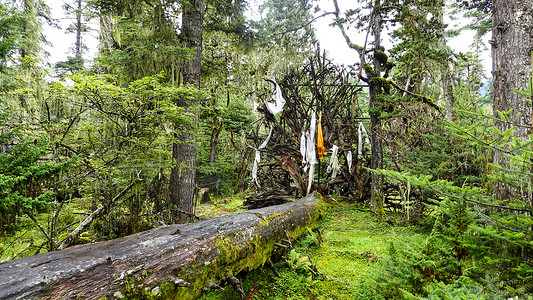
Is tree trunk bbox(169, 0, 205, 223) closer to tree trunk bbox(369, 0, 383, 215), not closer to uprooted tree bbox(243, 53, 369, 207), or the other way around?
uprooted tree bbox(243, 53, 369, 207)

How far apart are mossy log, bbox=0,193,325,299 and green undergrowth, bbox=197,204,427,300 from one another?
0.26 meters

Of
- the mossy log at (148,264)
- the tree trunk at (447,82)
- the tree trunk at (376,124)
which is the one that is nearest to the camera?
the mossy log at (148,264)

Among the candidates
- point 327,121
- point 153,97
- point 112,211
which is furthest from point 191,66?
point 327,121

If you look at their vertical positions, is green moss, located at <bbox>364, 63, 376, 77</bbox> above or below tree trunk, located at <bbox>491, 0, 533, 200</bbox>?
above

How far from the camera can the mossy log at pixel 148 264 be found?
5.08 feet

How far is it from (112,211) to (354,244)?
4.39m

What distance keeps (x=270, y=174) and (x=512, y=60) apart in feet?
22.2

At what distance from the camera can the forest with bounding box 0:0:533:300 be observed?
1.83 metres

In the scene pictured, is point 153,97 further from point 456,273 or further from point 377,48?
point 377,48

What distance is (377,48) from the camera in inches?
246

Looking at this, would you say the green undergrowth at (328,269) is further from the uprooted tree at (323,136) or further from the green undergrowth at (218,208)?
the green undergrowth at (218,208)

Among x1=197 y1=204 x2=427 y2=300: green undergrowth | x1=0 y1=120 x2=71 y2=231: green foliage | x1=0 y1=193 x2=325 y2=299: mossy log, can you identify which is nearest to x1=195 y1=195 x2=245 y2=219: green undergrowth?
x1=197 y1=204 x2=427 y2=300: green undergrowth

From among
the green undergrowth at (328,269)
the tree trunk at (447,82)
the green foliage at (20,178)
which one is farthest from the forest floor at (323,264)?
the tree trunk at (447,82)

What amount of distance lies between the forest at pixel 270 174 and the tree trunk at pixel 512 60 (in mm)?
21
